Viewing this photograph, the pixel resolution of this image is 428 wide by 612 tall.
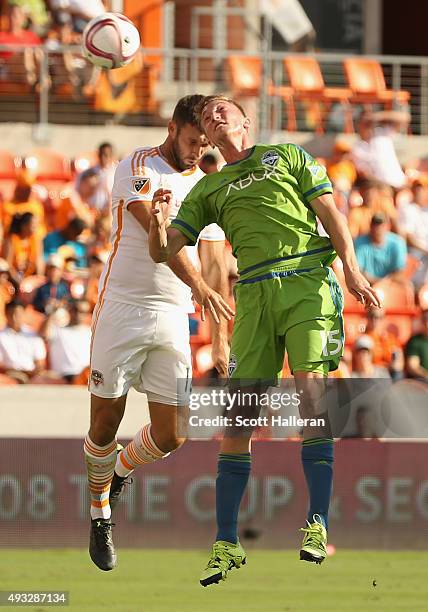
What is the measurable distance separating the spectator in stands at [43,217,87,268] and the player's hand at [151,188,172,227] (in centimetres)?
743

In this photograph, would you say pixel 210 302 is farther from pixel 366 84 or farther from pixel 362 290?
pixel 366 84

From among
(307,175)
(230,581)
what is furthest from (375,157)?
(307,175)

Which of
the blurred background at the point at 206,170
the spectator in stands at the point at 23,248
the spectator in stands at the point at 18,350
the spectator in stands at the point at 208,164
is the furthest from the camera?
the spectator in stands at the point at 23,248

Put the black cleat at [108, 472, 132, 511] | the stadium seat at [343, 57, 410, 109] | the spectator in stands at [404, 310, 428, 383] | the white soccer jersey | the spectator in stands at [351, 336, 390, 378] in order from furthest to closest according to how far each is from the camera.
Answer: the stadium seat at [343, 57, 410, 109]
the spectator in stands at [404, 310, 428, 383]
the spectator in stands at [351, 336, 390, 378]
the black cleat at [108, 472, 132, 511]
the white soccer jersey

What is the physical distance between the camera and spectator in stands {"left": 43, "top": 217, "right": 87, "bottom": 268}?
15.4 meters

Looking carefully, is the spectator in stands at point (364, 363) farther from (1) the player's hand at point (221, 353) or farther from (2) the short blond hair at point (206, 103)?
(2) the short blond hair at point (206, 103)

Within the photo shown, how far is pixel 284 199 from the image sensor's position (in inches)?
312

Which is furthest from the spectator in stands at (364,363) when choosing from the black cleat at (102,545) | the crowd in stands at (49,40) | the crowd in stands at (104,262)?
the crowd in stands at (49,40)

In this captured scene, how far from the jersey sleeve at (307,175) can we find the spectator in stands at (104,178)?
791cm

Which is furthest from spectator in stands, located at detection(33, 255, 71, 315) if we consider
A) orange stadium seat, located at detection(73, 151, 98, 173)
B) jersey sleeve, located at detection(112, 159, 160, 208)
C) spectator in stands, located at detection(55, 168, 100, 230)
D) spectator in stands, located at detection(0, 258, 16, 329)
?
jersey sleeve, located at detection(112, 159, 160, 208)

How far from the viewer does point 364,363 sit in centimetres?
1362

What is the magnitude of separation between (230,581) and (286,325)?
366 centimetres

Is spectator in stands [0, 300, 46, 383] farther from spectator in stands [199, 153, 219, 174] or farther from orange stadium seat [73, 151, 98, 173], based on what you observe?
orange stadium seat [73, 151, 98, 173]

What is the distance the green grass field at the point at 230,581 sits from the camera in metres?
9.55
